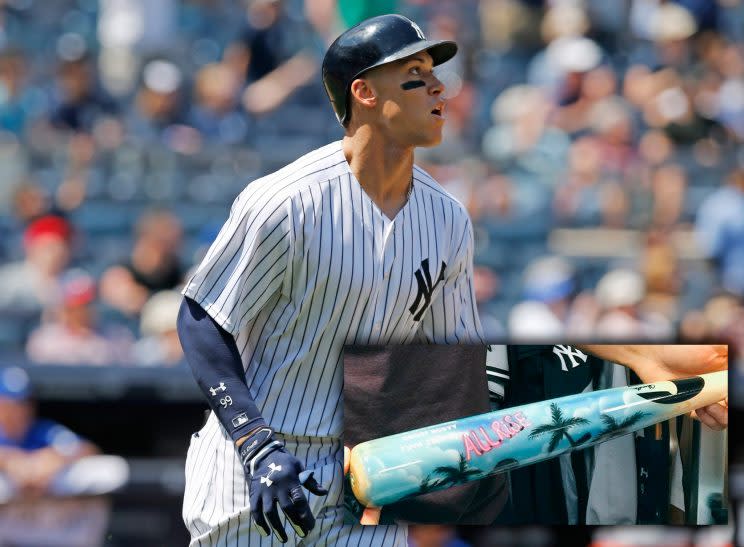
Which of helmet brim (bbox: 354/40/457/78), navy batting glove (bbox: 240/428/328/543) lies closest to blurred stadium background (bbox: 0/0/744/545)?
navy batting glove (bbox: 240/428/328/543)

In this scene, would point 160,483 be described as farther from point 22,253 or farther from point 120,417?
point 22,253

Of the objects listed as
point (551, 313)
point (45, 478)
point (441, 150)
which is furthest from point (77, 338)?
point (441, 150)

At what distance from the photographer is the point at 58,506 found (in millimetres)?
5496

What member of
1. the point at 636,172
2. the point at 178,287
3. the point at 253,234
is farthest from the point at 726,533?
the point at 636,172

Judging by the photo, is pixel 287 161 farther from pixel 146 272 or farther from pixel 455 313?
pixel 455 313

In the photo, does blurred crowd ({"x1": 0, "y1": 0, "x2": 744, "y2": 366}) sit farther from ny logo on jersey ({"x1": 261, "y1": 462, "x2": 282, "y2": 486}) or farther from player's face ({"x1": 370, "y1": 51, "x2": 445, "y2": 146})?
ny logo on jersey ({"x1": 261, "y1": 462, "x2": 282, "y2": 486})

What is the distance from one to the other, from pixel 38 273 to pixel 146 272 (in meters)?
0.72

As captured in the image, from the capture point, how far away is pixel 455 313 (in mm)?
3107

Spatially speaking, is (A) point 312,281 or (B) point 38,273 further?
(B) point 38,273

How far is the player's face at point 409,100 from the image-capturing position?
9.62 feet

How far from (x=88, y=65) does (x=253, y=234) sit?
6.85 m

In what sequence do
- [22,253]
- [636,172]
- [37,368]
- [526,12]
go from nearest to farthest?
1. [37,368]
2. [22,253]
3. [636,172]
4. [526,12]

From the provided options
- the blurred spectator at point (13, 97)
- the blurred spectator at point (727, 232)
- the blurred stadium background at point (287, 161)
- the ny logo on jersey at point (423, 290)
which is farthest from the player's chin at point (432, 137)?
the blurred spectator at point (13, 97)

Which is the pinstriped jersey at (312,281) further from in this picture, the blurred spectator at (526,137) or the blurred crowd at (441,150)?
the blurred spectator at (526,137)
